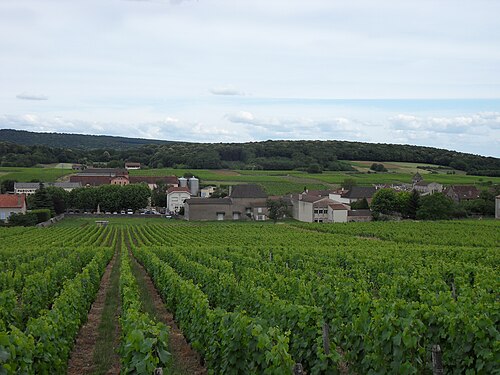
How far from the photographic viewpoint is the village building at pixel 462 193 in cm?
8219

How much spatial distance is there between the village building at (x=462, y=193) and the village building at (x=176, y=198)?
40.0 metres

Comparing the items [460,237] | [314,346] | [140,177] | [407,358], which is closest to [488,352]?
[407,358]

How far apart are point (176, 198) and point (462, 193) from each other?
143 feet

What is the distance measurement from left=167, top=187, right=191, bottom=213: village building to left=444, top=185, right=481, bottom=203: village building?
40.0 metres

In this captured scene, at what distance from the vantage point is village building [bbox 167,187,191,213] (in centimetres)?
8600

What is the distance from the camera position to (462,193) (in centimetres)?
8294

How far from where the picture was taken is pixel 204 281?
15.6 metres

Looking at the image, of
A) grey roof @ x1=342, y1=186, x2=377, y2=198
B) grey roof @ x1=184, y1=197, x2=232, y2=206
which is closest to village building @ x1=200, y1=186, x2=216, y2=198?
grey roof @ x1=184, y1=197, x2=232, y2=206

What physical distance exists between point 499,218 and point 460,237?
102ft

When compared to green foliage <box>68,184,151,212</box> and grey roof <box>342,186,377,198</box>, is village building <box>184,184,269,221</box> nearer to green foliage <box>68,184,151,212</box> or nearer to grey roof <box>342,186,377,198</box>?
green foliage <box>68,184,151,212</box>

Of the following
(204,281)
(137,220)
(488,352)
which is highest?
(488,352)

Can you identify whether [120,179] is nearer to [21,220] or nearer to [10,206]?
[10,206]

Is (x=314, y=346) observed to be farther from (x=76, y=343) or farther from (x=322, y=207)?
(x=322, y=207)

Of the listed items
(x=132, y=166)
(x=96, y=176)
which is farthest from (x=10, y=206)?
(x=132, y=166)
